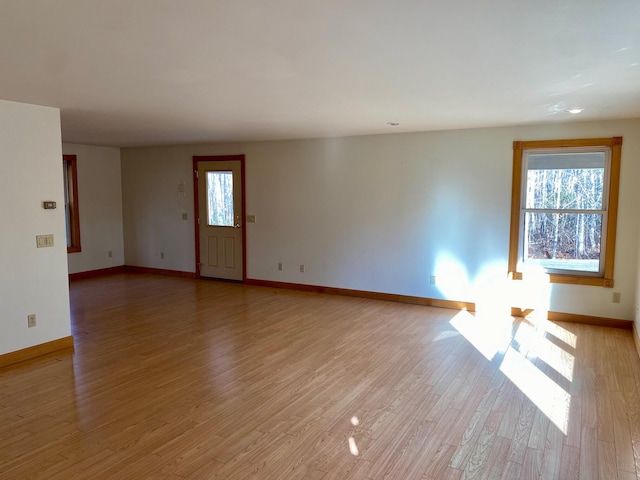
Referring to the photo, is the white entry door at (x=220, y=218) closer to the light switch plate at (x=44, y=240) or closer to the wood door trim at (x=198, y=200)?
the wood door trim at (x=198, y=200)

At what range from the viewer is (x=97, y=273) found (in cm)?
824

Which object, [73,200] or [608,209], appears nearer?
[608,209]

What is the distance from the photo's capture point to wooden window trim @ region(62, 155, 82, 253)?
768 cm

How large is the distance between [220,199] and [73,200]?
7.99 feet

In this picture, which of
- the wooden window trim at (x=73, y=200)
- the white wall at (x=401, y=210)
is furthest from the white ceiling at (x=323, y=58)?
the wooden window trim at (x=73, y=200)

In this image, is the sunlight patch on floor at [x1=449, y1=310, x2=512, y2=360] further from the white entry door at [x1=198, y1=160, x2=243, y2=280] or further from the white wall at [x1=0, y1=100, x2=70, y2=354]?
the white wall at [x1=0, y1=100, x2=70, y2=354]

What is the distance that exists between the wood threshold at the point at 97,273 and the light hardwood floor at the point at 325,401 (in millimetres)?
2667

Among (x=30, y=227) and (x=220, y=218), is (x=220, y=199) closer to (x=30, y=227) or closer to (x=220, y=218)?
(x=220, y=218)

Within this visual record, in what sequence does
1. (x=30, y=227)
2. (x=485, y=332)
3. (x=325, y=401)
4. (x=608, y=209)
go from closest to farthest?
(x=325, y=401) → (x=30, y=227) → (x=485, y=332) → (x=608, y=209)

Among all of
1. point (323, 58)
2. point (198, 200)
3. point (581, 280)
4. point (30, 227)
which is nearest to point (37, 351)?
point (30, 227)

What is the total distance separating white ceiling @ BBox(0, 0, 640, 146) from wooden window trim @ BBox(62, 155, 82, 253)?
3.39m

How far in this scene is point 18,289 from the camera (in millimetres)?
4086

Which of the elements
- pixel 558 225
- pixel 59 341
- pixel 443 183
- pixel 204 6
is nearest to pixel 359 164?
pixel 443 183

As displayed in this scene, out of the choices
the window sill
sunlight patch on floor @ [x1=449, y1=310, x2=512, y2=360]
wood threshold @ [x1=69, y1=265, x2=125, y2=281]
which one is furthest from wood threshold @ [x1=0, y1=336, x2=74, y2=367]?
the window sill
